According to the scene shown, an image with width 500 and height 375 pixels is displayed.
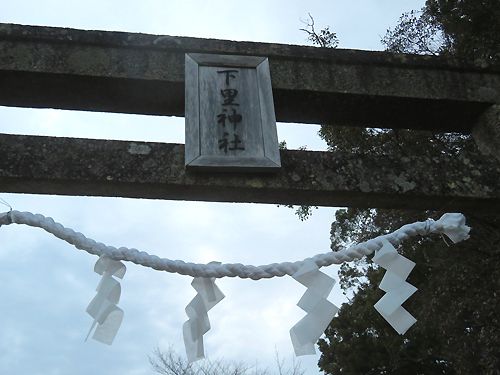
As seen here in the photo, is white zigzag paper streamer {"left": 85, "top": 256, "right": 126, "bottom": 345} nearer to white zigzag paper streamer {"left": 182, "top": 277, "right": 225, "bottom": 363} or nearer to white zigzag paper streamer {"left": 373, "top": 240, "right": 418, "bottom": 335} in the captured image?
white zigzag paper streamer {"left": 182, "top": 277, "right": 225, "bottom": 363}

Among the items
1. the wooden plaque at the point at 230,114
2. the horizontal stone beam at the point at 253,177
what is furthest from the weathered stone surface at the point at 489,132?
the wooden plaque at the point at 230,114

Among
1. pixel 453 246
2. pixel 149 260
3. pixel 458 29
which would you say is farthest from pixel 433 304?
pixel 149 260

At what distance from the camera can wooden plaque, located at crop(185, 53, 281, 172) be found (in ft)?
8.86

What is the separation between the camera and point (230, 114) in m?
2.92

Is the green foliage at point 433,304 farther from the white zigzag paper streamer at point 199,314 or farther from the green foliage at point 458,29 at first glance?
the white zigzag paper streamer at point 199,314

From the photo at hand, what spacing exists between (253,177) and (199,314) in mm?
718

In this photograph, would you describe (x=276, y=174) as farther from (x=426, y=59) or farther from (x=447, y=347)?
(x=447, y=347)

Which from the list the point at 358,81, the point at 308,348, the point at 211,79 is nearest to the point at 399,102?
the point at 358,81

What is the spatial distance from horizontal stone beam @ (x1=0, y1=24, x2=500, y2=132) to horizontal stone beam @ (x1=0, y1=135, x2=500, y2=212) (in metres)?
0.54

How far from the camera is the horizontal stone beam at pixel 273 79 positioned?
3.07 m

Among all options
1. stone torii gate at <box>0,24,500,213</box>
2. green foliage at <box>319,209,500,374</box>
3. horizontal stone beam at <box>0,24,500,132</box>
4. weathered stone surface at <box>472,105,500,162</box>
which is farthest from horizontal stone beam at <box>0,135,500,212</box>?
green foliage at <box>319,209,500,374</box>

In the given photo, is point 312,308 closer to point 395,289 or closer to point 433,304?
point 395,289

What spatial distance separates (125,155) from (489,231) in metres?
7.72

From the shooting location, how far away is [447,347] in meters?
10.9
